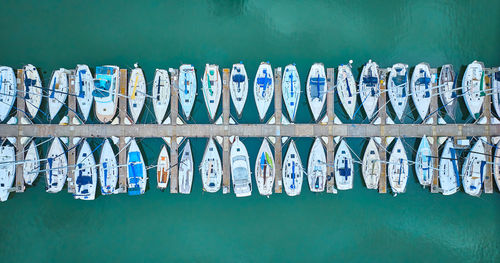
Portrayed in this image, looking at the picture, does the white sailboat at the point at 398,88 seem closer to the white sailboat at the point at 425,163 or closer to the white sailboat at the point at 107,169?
the white sailboat at the point at 425,163

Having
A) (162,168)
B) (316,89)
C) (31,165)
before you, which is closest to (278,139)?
(316,89)

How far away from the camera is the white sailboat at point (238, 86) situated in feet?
46.4

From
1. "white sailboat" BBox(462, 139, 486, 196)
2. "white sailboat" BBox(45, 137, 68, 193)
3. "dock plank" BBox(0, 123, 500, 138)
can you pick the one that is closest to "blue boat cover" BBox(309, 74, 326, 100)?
"dock plank" BBox(0, 123, 500, 138)

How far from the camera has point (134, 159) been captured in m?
14.0

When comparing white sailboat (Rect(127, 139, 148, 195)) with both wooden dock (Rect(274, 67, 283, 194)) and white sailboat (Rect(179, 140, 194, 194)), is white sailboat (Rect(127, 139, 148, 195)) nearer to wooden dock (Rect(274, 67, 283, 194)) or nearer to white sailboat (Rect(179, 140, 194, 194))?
white sailboat (Rect(179, 140, 194, 194))

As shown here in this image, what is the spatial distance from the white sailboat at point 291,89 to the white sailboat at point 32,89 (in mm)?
12936

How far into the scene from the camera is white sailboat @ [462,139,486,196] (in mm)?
13898

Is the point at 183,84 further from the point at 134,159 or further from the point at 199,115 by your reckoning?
the point at 134,159

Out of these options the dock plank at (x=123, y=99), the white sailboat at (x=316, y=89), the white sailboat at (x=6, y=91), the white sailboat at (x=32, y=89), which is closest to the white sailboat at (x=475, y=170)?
the white sailboat at (x=316, y=89)

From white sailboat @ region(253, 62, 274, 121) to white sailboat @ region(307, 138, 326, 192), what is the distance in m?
3.30

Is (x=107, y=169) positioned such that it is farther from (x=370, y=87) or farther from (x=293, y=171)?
(x=370, y=87)

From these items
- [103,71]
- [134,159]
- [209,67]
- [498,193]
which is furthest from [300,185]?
[103,71]

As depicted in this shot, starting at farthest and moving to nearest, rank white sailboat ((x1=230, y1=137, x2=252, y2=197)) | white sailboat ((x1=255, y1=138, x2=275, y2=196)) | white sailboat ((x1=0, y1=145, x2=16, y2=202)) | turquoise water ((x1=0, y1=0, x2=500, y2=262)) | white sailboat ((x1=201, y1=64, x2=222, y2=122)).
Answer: turquoise water ((x1=0, y1=0, x2=500, y2=262)), white sailboat ((x1=201, y1=64, x2=222, y2=122)), white sailboat ((x1=255, y1=138, x2=275, y2=196)), white sailboat ((x1=230, y1=137, x2=252, y2=197)), white sailboat ((x1=0, y1=145, x2=16, y2=202))

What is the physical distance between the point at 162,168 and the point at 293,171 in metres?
6.95
